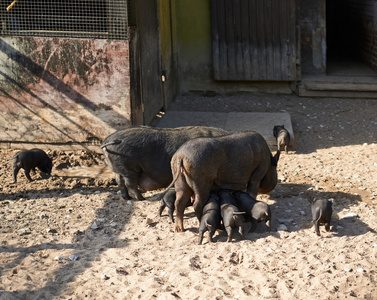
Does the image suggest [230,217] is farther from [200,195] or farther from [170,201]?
[170,201]

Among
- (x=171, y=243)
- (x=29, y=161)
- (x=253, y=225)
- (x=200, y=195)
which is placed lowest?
(x=171, y=243)

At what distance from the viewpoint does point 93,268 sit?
18.2 ft

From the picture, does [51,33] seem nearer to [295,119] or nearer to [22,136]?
[22,136]

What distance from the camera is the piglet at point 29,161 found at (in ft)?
26.1

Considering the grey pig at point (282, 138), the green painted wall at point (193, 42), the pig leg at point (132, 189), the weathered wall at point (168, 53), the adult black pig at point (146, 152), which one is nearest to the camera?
the adult black pig at point (146, 152)

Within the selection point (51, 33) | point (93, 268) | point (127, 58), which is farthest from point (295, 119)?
point (93, 268)

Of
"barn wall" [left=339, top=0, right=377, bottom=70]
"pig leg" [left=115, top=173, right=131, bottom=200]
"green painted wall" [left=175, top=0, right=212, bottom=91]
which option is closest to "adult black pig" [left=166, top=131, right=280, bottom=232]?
"pig leg" [left=115, top=173, right=131, bottom=200]

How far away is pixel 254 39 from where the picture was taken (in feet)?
38.5

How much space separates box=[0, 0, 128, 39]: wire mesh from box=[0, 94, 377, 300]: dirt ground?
1.86 metres

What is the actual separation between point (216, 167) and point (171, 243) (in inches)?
38.2

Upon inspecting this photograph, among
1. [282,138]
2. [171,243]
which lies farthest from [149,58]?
[171,243]

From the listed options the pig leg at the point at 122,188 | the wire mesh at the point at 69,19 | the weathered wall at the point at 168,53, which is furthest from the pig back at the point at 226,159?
the weathered wall at the point at 168,53

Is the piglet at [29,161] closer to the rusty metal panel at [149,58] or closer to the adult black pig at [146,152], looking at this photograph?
the adult black pig at [146,152]

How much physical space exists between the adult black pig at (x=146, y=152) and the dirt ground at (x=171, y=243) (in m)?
0.33
